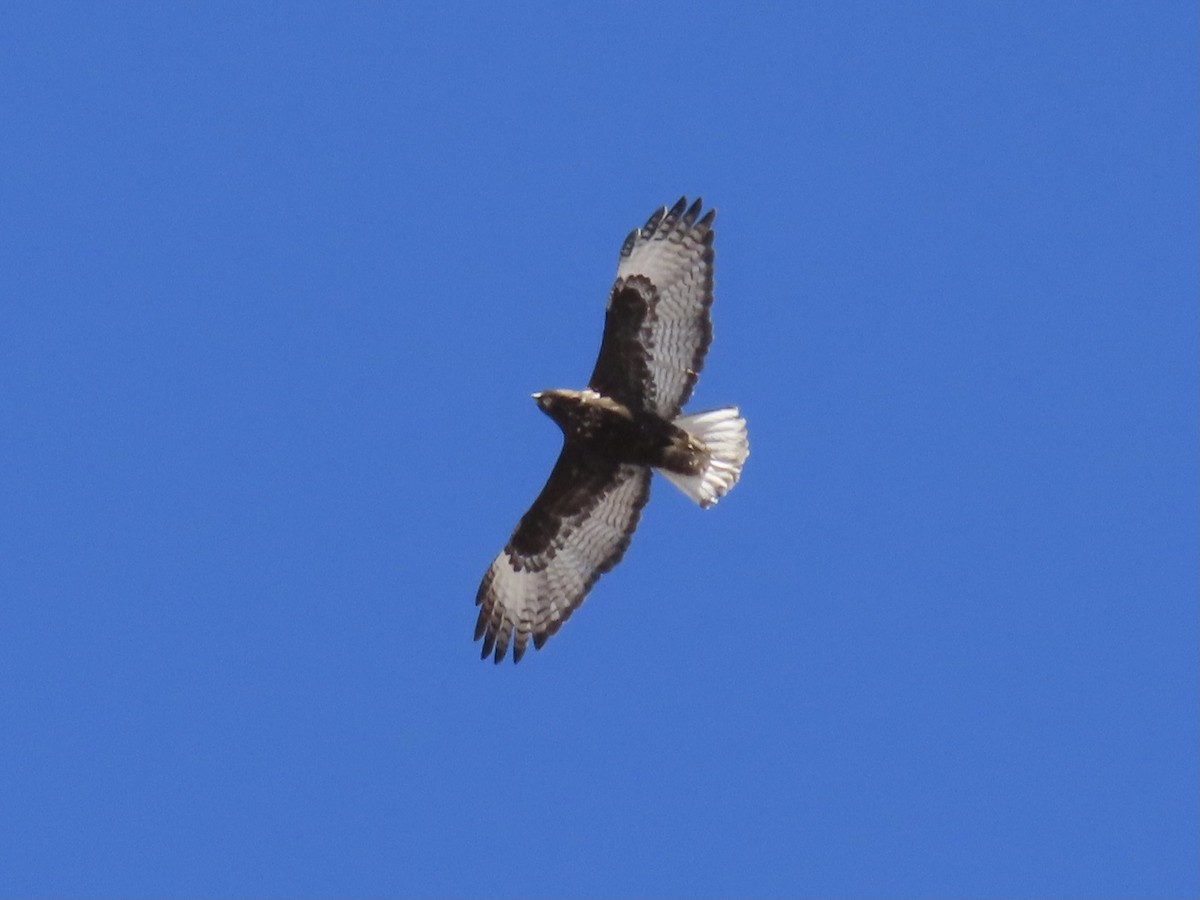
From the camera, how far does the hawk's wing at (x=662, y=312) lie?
17375 mm

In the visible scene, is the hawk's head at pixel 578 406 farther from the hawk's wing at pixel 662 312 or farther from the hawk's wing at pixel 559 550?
the hawk's wing at pixel 559 550

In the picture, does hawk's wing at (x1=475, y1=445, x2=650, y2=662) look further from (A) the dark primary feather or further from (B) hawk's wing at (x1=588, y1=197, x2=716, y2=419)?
(B) hawk's wing at (x1=588, y1=197, x2=716, y2=419)

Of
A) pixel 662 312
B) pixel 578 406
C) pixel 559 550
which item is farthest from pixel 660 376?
pixel 559 550

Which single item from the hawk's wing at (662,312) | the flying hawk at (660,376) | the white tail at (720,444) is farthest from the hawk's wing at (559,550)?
the hawk's wing at (662,312)

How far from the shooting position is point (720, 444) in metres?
17.5

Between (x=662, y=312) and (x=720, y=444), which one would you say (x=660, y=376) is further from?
(x=720, y=444)

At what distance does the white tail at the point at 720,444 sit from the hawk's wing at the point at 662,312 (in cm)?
20

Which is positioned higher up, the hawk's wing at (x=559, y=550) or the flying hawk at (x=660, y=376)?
the flying hawk at (x=660, y=376)

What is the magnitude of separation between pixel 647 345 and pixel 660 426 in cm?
60

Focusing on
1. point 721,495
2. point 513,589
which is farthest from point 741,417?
point 513,589

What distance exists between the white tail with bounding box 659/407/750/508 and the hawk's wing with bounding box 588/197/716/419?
202 mm

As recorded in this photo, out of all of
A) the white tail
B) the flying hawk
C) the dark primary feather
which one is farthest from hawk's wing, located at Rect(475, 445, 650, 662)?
the white tail

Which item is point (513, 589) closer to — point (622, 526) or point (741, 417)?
point (622, 526)

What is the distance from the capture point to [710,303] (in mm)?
17391
